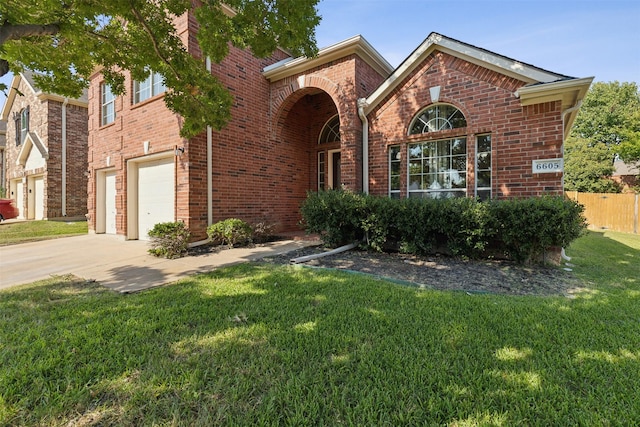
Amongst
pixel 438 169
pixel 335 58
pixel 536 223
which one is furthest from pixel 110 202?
pixel 536 223

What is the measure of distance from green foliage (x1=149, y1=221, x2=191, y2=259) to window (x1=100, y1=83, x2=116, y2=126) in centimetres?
663

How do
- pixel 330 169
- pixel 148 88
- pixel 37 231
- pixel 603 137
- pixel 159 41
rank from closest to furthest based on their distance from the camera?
pixel 159 41 → pixel 148 88 → pixel 330 169 → pixel 37 231 → pixel 603 137

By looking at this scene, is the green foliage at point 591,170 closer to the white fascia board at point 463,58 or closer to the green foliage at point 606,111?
the green foliage at point 606,111

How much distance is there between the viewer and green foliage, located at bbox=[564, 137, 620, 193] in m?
23.8

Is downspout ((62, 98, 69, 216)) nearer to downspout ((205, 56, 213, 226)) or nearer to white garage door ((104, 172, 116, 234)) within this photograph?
white garage door ((104, 172, 116, 234))

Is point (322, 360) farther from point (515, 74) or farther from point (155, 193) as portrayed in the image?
point (155, 193)

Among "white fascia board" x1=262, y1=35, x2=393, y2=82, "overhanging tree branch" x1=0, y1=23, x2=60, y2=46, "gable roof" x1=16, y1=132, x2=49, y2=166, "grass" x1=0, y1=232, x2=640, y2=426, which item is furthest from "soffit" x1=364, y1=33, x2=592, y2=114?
"gable roof" x1=16, y1=132, x2=49, y2=166

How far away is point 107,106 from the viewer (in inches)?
441

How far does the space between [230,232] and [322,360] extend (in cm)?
583

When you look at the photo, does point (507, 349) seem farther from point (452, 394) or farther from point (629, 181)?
point (629, 181)

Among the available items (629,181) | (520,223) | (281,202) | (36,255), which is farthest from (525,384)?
(629,181)

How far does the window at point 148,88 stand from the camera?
29.3 feet

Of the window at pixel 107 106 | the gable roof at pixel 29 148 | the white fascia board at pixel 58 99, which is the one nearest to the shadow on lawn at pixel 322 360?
the window at pixel 107 106

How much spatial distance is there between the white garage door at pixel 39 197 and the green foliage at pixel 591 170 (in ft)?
125
